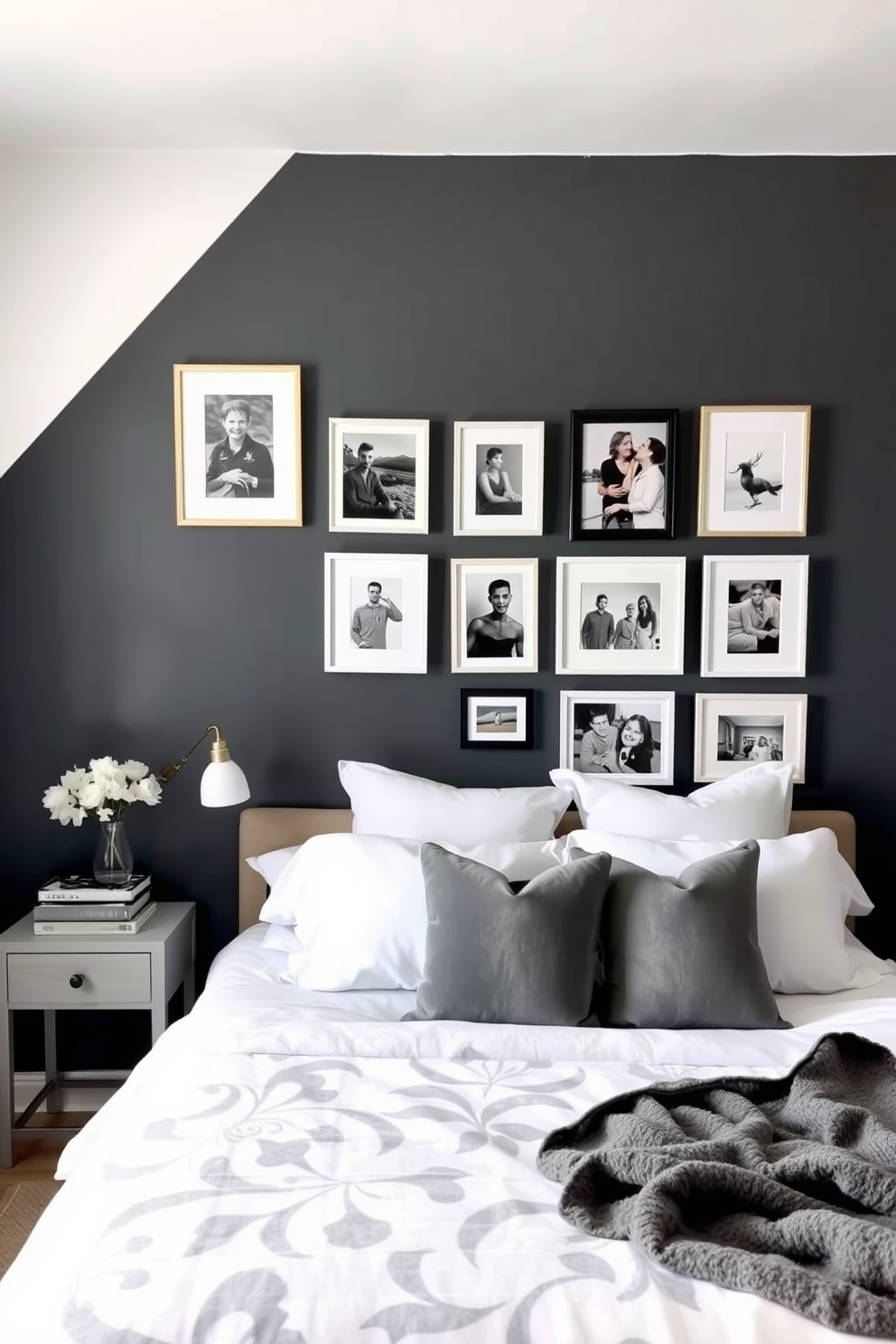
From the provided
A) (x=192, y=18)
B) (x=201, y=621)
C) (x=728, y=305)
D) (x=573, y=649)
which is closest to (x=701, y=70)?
(x=728, y=305)

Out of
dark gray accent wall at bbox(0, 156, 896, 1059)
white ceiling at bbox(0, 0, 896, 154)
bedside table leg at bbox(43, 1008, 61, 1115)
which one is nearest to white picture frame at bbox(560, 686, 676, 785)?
dark gray accent wall at bbox(0, 156, 896, 1059)

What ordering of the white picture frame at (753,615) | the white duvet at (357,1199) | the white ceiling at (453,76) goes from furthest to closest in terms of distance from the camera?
the white picture frame at (753,615)
the white ceiling at (453,76)
the white duvet at (357,1199)

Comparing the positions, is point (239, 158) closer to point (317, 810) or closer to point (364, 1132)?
point (317, 810)

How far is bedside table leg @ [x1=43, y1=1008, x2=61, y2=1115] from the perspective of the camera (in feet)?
9.72

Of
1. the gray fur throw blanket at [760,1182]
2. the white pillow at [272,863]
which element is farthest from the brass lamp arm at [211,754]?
the gray fur throw blanket at [760,1182]

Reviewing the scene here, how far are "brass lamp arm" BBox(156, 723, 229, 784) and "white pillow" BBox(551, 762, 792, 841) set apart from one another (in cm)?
92

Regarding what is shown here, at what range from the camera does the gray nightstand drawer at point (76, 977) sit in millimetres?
2684

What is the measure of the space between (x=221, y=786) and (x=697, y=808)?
4.13 ft

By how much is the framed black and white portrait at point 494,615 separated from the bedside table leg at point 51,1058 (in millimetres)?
1552

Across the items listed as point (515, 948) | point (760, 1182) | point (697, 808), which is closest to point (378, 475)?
point (697, 808)

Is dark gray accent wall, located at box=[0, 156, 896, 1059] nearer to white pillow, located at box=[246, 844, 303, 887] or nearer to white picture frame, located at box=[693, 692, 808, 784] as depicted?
white picture frame, located at box=[693, 692, 808, 784]

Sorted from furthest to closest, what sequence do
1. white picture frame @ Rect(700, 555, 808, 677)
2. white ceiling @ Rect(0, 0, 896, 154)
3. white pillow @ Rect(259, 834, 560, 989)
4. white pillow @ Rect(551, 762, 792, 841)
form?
white picture frame @ Rect(700, 555, 808, 677), white pillow @ Rect(551, 762, 792, 841), white pillow @ Rect(259, 834, 560, 989), white ceiling @ Rect(0, 0, 896, 154)

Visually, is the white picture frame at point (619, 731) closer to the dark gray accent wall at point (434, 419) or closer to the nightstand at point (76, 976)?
the dark gray accent wall at point (434, 419)

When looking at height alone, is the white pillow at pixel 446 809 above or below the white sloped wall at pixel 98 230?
below
